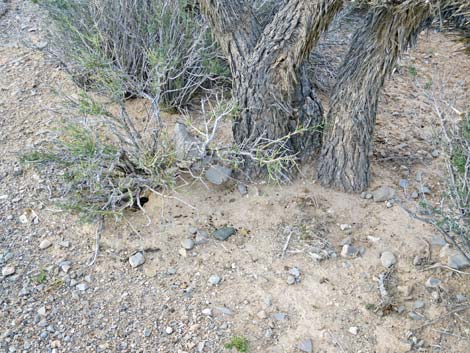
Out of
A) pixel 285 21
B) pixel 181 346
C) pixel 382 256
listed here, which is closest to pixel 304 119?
pixel 285 21

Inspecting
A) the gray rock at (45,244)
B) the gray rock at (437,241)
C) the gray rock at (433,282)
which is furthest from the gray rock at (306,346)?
the gray rock at (45,244)

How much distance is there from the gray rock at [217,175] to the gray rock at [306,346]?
4.02ft

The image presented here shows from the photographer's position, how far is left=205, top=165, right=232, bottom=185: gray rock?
12.8 ft

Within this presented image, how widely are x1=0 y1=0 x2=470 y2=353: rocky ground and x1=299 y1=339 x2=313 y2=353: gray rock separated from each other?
0.01 meters

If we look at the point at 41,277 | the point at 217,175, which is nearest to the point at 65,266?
the point at 41,277

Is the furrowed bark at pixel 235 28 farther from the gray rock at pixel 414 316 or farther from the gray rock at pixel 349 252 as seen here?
the gray rock at pixel 414 316

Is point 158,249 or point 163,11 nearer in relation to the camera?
point 158,249

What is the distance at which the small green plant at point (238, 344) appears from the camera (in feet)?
10.1

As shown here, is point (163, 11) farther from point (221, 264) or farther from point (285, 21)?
point (221, 264)

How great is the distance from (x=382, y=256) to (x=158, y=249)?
51.4 inches

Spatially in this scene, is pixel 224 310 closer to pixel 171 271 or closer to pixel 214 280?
pixel 214 280

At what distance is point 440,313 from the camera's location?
3.22m

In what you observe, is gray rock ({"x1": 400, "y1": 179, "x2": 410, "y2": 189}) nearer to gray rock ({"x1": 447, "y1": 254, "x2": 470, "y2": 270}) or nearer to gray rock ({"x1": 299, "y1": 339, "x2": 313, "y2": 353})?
gray rock ({"x1": 447, "y1": 254, "x2": 470, "y2": 270})

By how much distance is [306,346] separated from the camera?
3.07 m
